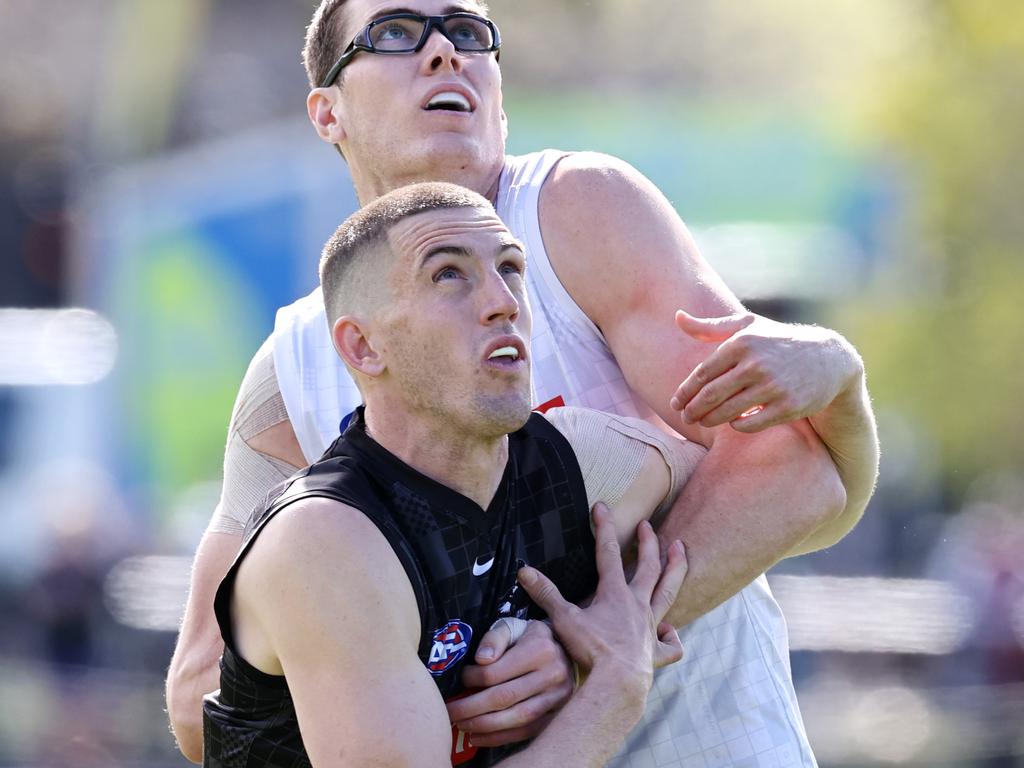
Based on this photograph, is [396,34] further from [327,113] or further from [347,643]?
[347,643]

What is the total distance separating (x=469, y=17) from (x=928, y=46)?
1621 centimetres

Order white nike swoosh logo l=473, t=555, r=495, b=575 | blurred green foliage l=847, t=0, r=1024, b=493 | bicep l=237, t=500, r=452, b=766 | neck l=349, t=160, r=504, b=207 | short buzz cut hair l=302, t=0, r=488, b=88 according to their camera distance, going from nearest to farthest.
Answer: bicep l=237, t=500, r=452, b=766 → white nike swoosh logo l=473, t=555, r=495, b=575 → neck l=349, t=160, r=504, b=207 → short buzz cut hair l=302, t=0, r=488, b=88 → blurred green foliage l=847, t=0, r=1024, b=493

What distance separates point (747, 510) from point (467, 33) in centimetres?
139

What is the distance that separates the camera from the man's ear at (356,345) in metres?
2.70

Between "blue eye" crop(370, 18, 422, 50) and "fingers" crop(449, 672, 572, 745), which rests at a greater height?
"blue eye" crop(370, 18, 422, 50)

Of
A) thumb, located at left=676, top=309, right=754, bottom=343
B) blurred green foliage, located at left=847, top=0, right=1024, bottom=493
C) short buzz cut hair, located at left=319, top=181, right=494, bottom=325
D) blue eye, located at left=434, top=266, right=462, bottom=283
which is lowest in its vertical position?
thumb, located at left=676, top=309, right=754, bottom=343

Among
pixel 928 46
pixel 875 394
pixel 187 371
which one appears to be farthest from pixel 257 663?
pixel 928 46

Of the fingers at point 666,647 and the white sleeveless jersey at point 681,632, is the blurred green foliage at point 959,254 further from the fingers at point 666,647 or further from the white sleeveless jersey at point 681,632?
the fingers at point 666,647

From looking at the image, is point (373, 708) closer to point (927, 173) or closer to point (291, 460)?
point (291, 460)

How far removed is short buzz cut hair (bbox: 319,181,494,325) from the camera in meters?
2.75

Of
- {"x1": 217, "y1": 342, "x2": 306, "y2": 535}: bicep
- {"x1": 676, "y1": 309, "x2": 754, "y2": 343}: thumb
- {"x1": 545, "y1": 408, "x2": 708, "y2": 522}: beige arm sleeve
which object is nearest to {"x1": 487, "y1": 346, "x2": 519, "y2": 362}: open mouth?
{"x1": 545, "y1": 408, "x2": 708, "y2": 522}: beige arm sleeve

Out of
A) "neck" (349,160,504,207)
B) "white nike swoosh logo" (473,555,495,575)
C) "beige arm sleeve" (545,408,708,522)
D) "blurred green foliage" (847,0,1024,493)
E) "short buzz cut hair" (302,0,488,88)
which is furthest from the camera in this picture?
"blurred green foliage" (847,0,1024,493)

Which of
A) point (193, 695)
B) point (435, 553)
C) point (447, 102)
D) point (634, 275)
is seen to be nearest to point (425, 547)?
point (435, 553)

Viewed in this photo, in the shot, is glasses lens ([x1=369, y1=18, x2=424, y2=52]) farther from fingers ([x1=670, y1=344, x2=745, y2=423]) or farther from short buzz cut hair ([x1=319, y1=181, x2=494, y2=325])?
fingers ([x1=670, y1=344, x2=745, y2=423])
